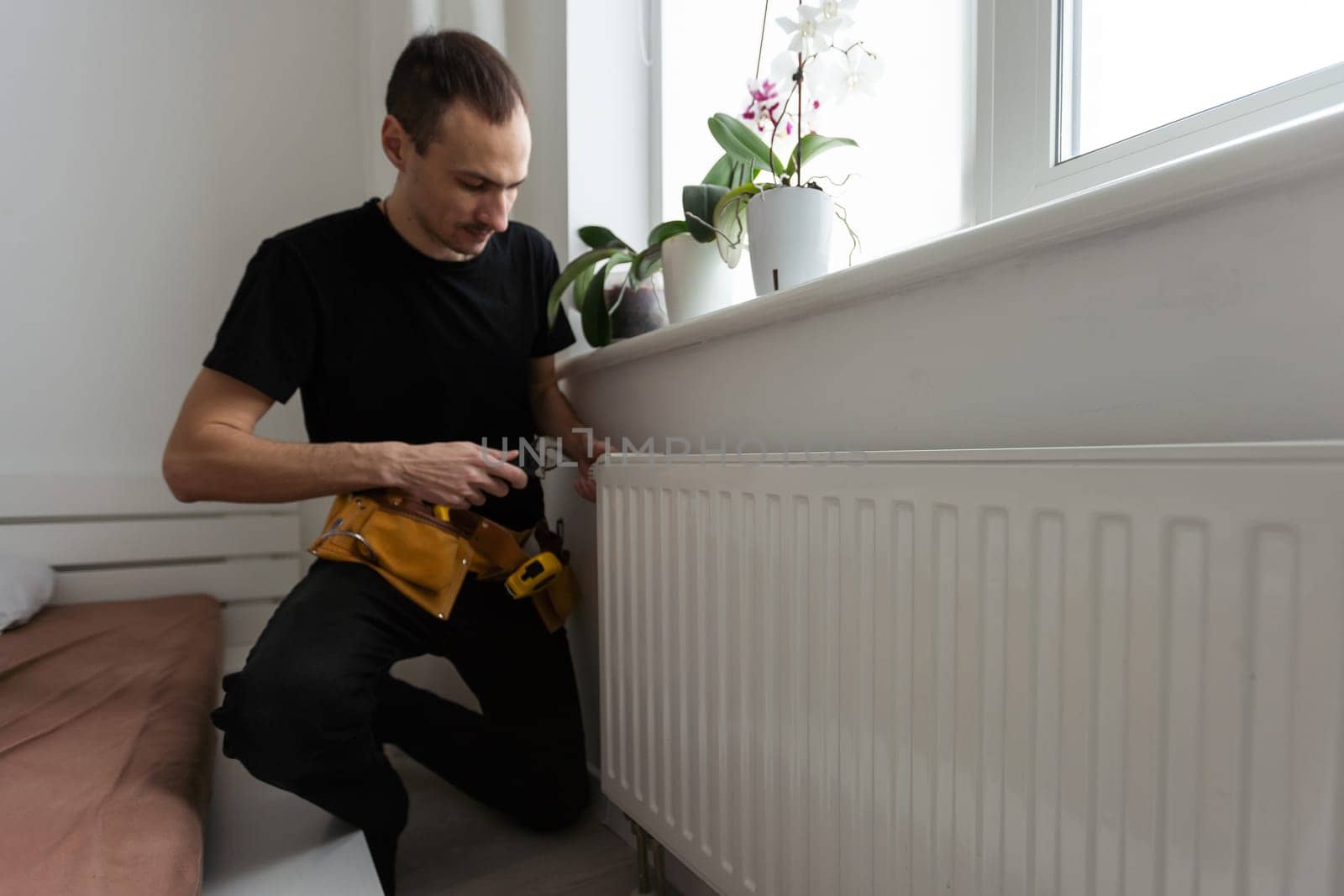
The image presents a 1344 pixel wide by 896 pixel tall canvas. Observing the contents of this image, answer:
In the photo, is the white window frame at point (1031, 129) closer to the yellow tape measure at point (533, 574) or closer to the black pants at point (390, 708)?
the yellow tape measure at point (533, 574)

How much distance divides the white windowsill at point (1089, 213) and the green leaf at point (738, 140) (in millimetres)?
248

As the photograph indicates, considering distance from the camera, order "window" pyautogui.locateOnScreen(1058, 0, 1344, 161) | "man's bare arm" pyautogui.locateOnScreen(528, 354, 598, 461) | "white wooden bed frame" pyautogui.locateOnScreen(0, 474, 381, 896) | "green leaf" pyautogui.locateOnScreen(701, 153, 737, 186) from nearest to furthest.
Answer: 1. "window" pyautogui.locateOnScreen(1058, 0, 1344, 161)
2. "green leaf" pyautogui.locateOnScreen(701, 153, 737, 186)
3. "man's bare arm" pyautogui.locateOnScreen(528, 354, 598, 461)
4. "white wooden bed frame" pyautogui.locateOnScreen(0, 474, 381, 896)

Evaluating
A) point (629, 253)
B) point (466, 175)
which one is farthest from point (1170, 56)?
point (466, 175)

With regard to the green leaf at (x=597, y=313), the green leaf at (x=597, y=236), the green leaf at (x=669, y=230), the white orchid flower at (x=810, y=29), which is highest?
the white orchid flower at (x=810, y=29)

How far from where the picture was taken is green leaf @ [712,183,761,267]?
38.4 inches

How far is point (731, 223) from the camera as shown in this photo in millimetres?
1021

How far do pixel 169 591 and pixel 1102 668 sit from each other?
1.96m

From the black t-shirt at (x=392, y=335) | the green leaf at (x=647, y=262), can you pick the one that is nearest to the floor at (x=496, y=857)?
the black t-shirt at (x=392, y=335)

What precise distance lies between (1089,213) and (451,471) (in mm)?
833

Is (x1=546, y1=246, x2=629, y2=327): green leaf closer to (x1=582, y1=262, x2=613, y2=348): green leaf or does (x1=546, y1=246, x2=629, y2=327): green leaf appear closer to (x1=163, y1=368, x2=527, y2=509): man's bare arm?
(x1=582, y1=262, x2=613, y2=348): green leaf

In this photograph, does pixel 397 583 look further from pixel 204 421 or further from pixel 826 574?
pixel 826 574

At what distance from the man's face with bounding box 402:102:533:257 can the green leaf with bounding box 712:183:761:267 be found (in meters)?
0.32

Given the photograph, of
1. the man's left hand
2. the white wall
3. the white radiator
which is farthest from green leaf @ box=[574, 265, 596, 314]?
the white wall

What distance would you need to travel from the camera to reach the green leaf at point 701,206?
1029 mm
